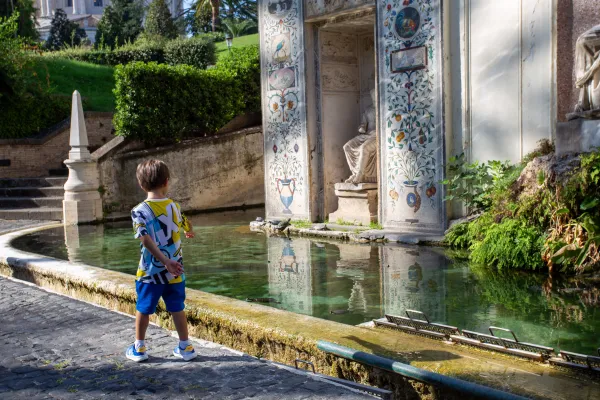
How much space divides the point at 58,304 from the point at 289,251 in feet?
11.7

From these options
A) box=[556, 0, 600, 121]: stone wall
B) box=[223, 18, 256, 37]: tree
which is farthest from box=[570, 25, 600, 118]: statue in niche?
box=[223, 18, 256, 37]: tree

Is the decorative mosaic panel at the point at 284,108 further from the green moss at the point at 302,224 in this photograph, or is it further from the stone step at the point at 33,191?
the stone step at the point at 33,191

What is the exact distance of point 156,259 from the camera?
3902 millimetres

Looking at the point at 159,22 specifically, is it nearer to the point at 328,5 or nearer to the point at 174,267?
the point at 328,5

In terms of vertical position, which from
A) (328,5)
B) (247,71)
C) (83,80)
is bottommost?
(247,71)

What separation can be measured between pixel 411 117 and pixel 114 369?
6.40 m

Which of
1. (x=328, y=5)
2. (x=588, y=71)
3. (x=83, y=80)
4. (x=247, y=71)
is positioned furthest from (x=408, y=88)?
(x=83, y=80)

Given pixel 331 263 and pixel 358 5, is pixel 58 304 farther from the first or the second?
pixel 358 5

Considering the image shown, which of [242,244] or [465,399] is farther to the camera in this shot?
[242,244]

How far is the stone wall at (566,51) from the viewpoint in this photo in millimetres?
7781

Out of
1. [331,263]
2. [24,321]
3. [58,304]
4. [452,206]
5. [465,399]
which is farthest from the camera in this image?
[452,206]

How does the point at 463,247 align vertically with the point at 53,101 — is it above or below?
below

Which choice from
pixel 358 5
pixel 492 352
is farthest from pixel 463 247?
pixel 492 352

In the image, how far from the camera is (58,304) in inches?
216
